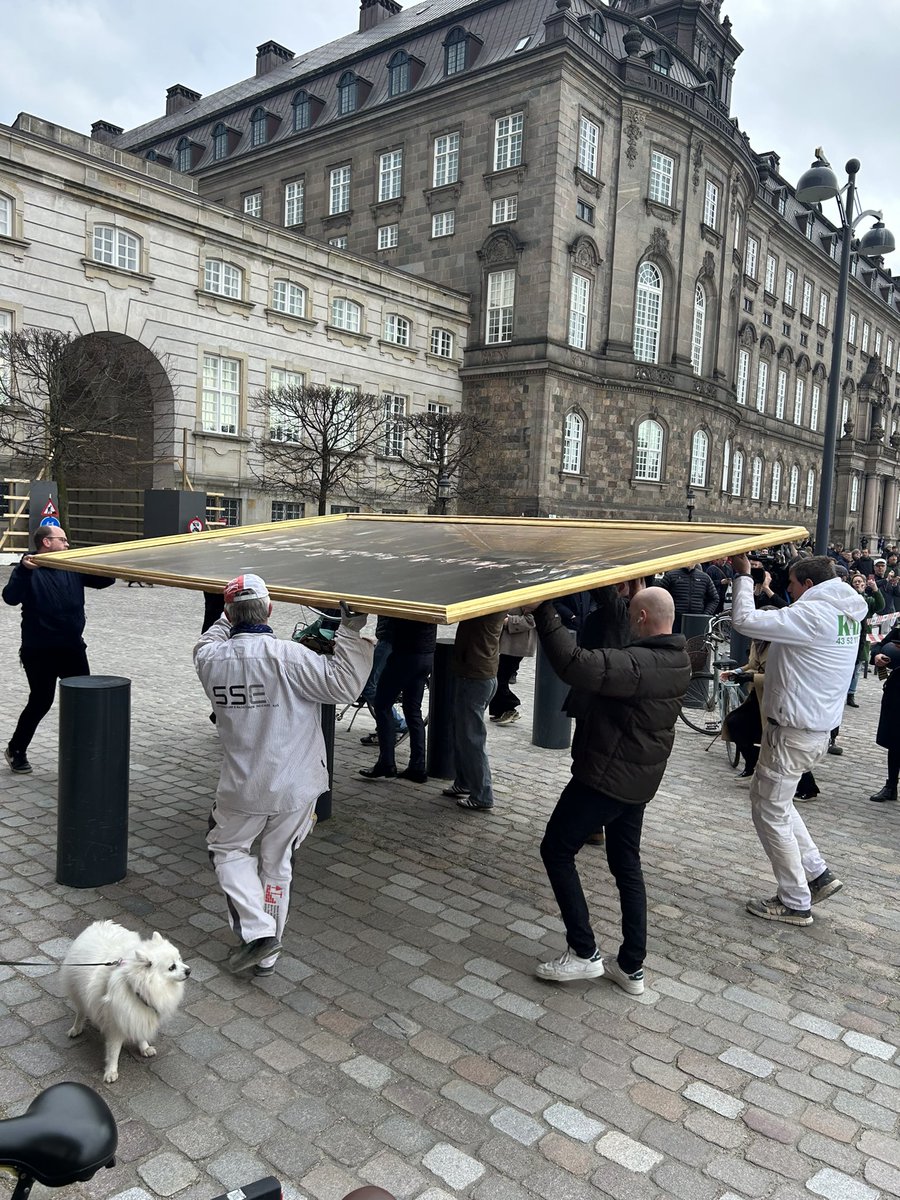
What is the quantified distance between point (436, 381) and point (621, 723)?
1424 inches

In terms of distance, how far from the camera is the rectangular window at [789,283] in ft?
193

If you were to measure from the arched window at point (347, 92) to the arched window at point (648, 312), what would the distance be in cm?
1682

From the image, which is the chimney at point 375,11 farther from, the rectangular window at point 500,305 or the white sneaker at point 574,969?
the white sneaker at point 574,969

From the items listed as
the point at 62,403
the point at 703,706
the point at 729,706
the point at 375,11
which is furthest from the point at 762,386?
the point at 729,706

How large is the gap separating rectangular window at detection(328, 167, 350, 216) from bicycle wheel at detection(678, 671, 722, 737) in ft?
131

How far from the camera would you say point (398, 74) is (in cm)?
4225

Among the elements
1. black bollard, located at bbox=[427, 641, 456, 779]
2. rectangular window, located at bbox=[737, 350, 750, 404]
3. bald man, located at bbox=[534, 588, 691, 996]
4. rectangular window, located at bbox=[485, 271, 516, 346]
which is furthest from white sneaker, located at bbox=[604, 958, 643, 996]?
rectangular window, located at bbox=[737, 350, 750, 404]

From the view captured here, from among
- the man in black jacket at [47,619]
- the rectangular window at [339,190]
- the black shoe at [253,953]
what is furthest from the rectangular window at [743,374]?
the black shoe at [253,953]

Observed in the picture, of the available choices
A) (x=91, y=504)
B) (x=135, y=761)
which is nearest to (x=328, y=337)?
(x=91, y=504)

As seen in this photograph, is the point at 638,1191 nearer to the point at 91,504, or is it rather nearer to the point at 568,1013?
the point at 568,1013

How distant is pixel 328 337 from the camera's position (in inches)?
1334

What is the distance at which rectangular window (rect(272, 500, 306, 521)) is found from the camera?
1303 inches

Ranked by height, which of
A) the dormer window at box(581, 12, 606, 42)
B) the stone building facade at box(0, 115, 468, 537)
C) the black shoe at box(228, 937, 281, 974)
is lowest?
the black shoe at box(228, 937, 281, 974)

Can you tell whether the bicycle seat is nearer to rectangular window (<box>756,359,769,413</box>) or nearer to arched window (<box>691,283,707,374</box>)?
arched window (<box>691,283,707,374</box>)
